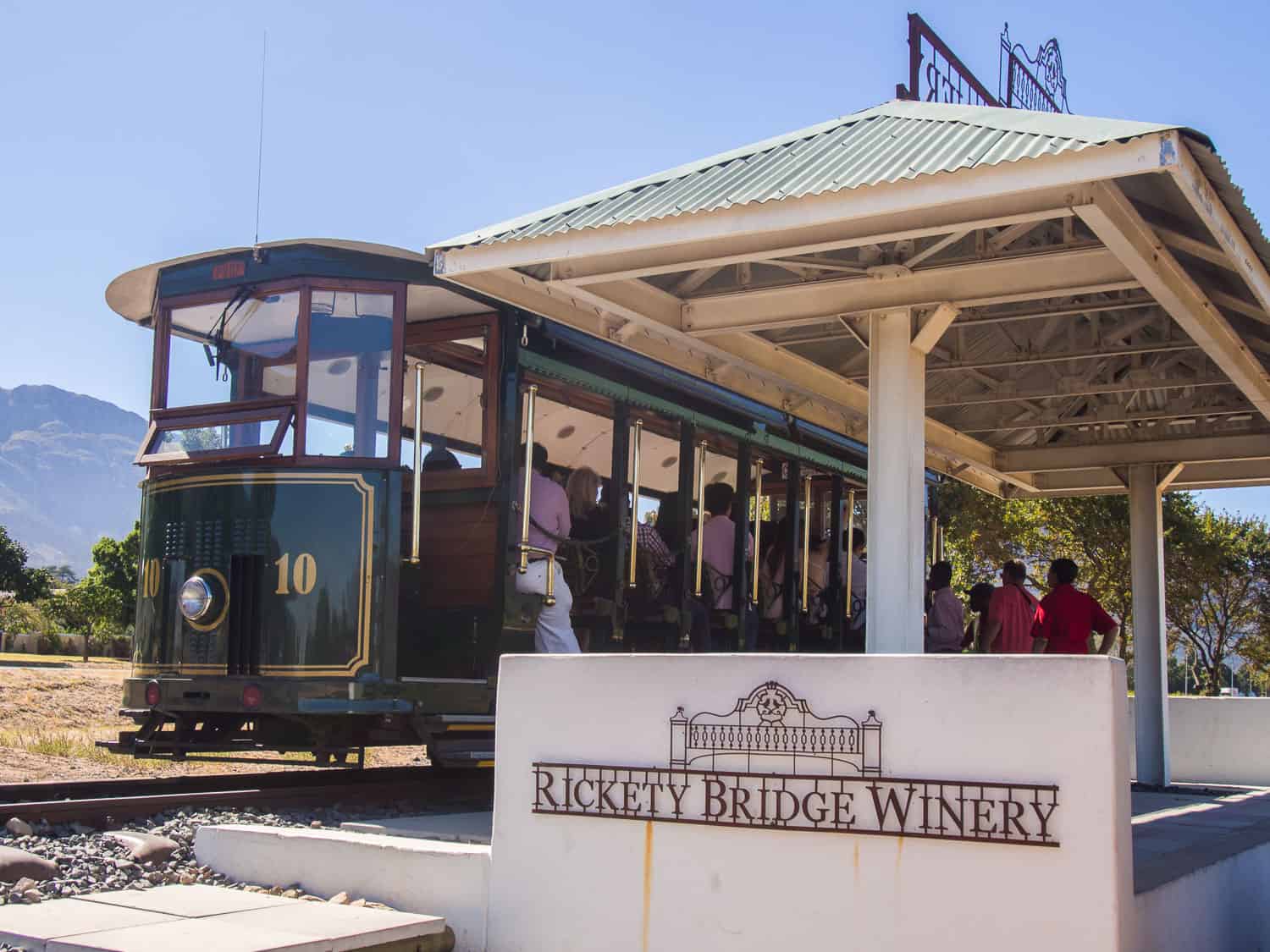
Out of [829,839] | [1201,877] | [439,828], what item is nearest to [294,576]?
[439,828]

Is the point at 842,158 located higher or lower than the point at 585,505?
higher

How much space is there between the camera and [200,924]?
5312 mm

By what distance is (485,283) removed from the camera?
7.88 metres

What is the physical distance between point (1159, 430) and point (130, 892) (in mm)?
9647

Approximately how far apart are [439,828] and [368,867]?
0.67 metres

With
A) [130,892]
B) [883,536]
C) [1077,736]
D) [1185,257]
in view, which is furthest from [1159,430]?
[130,892]

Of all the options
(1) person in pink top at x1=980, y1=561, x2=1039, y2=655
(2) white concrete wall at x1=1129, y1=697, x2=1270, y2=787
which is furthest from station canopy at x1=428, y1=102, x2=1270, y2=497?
(2) white concrete wall at x1=1129, y1=697, x2=1270, y2=787

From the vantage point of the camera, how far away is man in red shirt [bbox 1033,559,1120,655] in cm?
1042

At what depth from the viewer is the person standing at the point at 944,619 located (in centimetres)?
1122

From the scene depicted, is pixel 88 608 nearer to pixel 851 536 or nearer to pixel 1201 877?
pixel 851 536

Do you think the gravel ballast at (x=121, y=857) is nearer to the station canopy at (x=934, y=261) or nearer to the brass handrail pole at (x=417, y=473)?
the brass handrail pole at (x=417, y=473)

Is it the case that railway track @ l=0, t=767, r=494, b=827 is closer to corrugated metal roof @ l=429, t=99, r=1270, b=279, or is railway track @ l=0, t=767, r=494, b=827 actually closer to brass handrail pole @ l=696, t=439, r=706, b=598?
brass handrail pole @ l=696, t=439, r=706, b=598

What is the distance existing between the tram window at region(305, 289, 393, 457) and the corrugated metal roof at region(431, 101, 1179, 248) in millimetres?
1017

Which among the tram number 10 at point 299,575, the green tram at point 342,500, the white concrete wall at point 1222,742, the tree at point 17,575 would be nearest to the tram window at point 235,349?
the green tram at point 342,500
